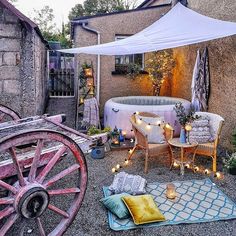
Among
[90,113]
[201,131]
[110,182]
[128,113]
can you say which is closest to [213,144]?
[201,131]

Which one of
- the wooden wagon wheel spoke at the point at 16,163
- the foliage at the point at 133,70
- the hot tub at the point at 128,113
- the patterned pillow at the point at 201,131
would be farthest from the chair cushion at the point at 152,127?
the wooden wagon wheel spoke at the point at 16,163

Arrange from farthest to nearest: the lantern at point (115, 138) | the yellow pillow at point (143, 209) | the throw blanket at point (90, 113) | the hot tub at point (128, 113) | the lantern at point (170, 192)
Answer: the throw blanket at point (90, 113), the hot tub at point (128, 113), the lantern at point (115, 138), the lantern at point (170, 192), the yellow pillow at point (143, 209)

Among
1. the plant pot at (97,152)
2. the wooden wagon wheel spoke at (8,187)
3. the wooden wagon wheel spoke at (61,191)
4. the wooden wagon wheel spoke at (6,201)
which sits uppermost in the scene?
the wooden wagon wheel spoke at (8,187)

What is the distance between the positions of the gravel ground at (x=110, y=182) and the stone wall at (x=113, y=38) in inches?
132

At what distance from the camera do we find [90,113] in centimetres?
806

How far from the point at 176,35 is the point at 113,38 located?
4.07 metres

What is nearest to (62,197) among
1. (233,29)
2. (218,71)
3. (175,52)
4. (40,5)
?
(233,29)

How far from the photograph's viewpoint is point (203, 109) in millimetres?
7332

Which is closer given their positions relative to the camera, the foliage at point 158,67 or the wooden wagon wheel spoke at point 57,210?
the wooden wagon wheel spoke at point 57,210

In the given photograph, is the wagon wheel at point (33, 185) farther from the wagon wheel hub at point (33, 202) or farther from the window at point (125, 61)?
the window at point (125, 61)

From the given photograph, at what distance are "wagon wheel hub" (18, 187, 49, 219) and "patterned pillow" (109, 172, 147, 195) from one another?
6.27 feet

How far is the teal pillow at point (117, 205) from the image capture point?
3.95 metres

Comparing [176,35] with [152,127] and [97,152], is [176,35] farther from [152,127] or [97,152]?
[97,152]

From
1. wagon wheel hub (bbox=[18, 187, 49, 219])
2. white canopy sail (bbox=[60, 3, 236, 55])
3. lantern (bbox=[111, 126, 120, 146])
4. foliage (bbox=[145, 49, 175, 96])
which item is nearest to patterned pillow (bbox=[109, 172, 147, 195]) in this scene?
wagon wheel hub (bbox=[18, 187, 49, 219])
